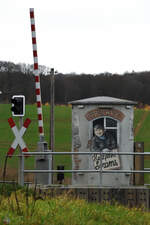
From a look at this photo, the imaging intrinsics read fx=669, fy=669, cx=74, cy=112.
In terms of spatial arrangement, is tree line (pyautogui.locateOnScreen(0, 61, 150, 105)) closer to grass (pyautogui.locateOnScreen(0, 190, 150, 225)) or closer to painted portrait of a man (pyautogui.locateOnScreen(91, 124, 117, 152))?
painted portrait of a man (pyautogui.locateOnScreen(91, 124, 117, 152))

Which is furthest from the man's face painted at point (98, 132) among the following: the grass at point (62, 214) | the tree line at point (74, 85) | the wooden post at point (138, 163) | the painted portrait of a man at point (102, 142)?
the tree line at point (74, 85)

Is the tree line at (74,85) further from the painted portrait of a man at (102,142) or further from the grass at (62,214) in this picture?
the grass at (62,214)

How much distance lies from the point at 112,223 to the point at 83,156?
24.7 feet

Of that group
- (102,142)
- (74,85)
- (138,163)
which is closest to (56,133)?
(74,85)

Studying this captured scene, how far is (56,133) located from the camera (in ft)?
156

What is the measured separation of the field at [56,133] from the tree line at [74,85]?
6.17ft

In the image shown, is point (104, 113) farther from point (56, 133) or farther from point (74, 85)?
point (74, 85)

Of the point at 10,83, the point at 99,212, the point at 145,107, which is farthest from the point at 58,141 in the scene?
the point at 99,212

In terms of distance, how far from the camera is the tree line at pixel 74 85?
6209cm

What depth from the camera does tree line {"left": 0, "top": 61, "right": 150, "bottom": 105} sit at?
62094mm

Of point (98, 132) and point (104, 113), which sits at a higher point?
point (104, 113)

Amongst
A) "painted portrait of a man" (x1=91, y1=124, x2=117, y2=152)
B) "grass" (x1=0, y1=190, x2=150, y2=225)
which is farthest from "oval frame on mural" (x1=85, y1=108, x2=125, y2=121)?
"grass" (x1=0, y1=190, x2=150, y2=225)

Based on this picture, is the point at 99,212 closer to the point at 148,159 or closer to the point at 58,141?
the point at 148,159

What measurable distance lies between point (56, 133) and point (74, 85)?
25976 mm
